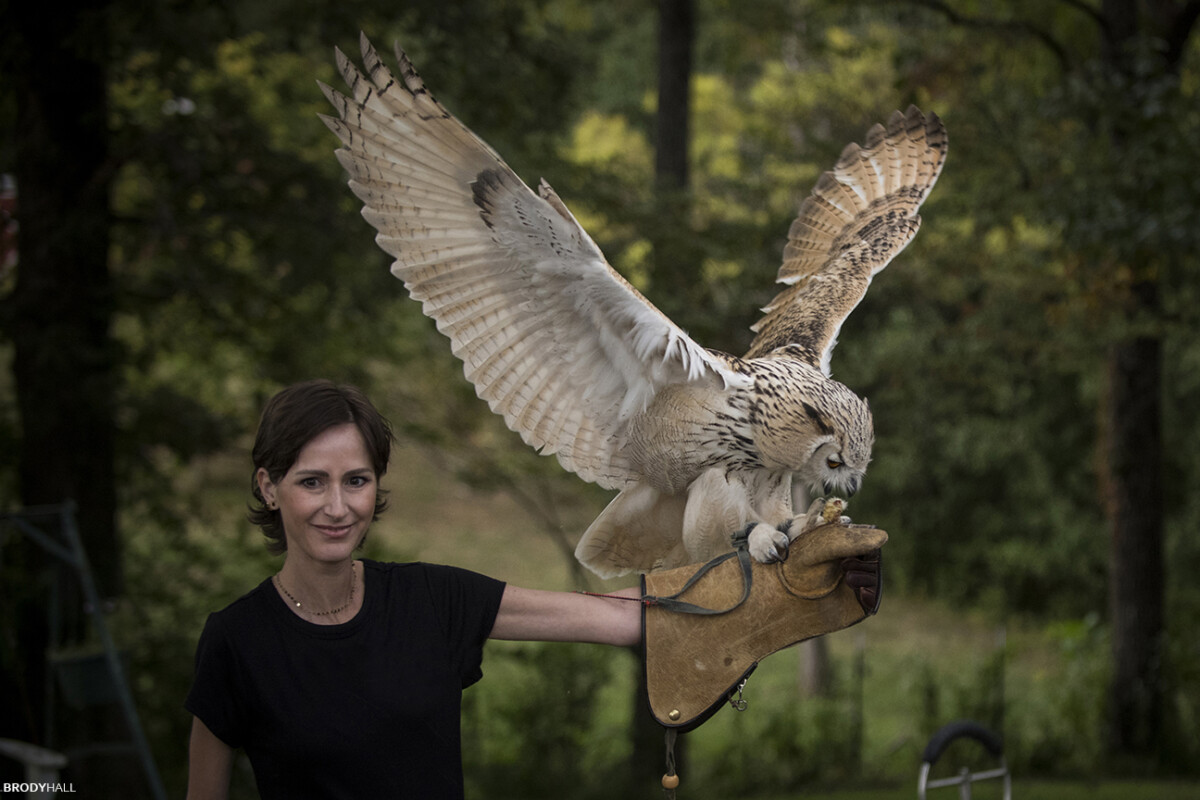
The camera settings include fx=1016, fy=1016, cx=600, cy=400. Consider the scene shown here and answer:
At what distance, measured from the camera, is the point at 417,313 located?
6.90m

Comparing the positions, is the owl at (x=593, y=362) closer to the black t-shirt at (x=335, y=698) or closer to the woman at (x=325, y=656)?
→ the woman at (x=325, y=656)

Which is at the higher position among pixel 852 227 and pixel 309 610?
pixel 852 227

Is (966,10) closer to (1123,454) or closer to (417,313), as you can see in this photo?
(1123,454)

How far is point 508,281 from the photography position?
2047 millimetres

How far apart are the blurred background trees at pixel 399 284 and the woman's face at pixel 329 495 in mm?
3154

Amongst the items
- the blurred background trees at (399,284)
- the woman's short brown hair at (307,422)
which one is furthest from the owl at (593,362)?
the blurred background trees at (399,284)

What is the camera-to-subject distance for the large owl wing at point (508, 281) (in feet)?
6.16

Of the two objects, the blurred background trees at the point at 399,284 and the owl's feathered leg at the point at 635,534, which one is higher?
the blurred background trees at the point at 399,284

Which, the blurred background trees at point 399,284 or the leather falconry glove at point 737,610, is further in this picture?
the blurred background trees at point 399,284

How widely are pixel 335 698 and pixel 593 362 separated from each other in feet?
2.93

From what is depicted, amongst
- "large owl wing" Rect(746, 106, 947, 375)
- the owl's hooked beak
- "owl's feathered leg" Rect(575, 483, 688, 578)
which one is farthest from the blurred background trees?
the owl's hooked beak

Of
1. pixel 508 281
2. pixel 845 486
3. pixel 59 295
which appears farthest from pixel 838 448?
pixel 59 295

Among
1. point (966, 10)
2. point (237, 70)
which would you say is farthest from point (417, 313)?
point (966, 10)

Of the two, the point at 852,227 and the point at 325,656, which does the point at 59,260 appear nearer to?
the point at 852,227
